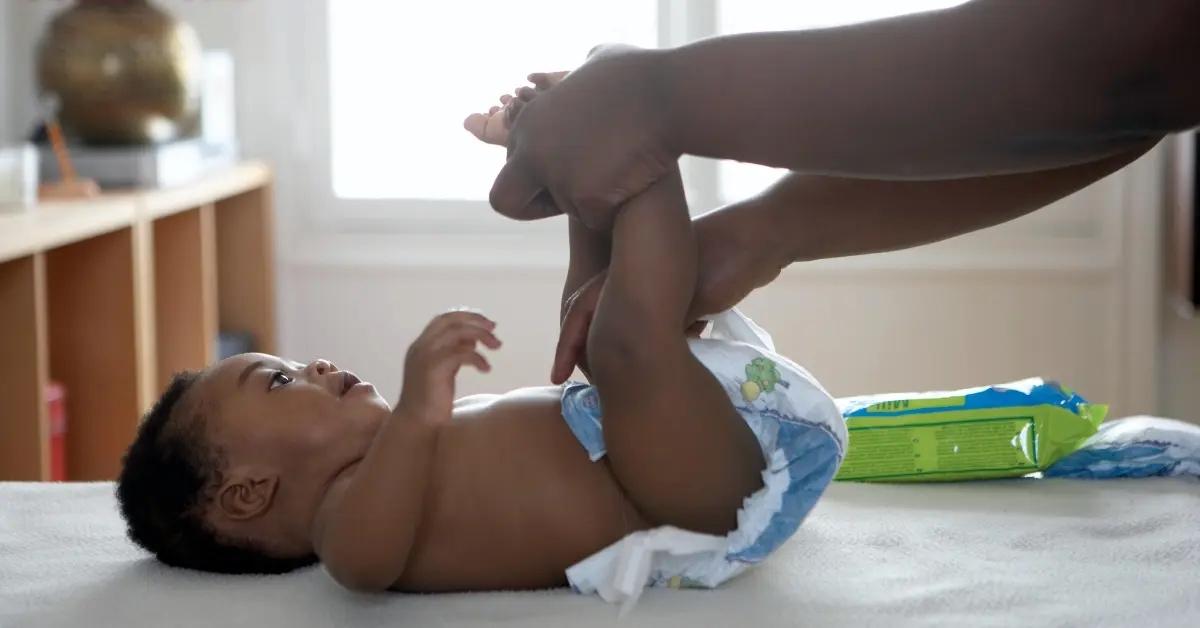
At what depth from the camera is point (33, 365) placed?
1.80 meters

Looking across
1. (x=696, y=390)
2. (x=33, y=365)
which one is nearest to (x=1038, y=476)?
(x=696, y=390)

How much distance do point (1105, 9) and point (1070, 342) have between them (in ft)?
7.56

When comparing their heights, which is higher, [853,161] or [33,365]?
[853,161]

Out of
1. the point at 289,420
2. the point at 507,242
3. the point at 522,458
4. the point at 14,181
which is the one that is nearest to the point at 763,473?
the point at 522,458

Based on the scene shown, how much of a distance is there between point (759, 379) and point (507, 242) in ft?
5.82

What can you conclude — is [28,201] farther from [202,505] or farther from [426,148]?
[426,148]

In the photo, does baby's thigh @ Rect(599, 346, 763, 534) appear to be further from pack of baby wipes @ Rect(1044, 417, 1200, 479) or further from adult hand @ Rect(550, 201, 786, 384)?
pack of baby wipes @ Rect(1044, 417, 1200, 479)

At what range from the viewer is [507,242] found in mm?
2920

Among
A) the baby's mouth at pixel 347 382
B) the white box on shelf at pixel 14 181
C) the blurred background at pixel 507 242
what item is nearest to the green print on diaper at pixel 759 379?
the baby's mouth at pixel 347 382

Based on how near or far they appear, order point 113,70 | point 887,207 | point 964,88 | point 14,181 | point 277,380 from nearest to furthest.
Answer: point 964,88 → point 887,207 → point 277,380 → point 14,181 → point 113,70

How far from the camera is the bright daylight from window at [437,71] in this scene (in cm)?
295

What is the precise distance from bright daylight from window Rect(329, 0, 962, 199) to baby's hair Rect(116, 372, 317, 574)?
1.78 meters

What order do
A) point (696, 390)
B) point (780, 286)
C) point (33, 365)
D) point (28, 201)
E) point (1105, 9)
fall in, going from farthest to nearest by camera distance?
point (780, 286) < point (28, 201) < point (33, 365) < point (696, 390) < point (1105, 9)

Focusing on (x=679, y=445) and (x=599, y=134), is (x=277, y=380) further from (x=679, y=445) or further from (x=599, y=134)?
(x=599, y=134)
